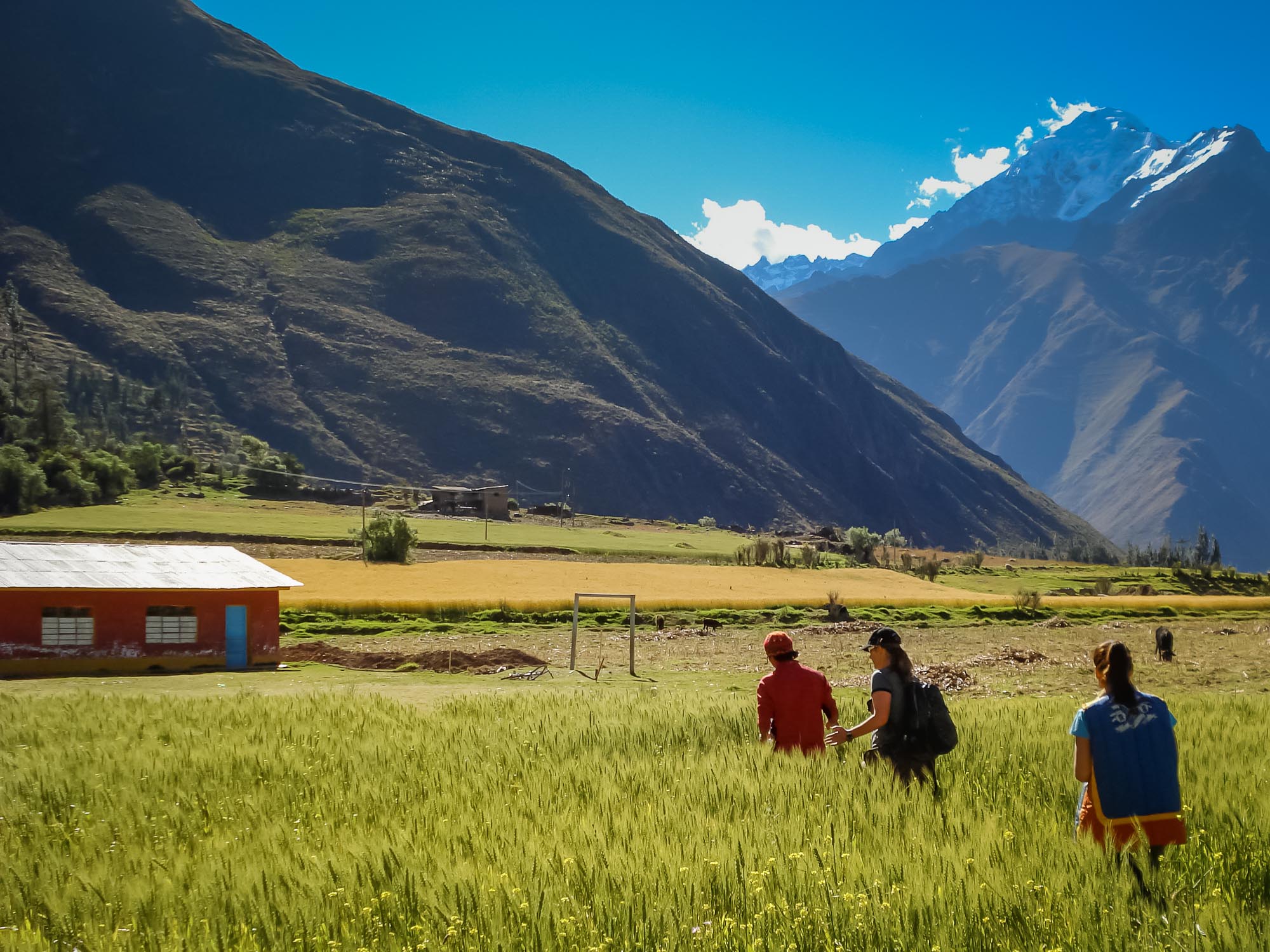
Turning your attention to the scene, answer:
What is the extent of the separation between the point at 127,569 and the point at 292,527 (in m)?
56.6

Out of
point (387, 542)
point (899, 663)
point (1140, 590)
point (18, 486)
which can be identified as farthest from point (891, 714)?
point (18, 486)

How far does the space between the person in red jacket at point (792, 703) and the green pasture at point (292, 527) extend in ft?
236

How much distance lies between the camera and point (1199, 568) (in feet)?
319

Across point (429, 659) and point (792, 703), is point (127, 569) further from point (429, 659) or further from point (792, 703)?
point (792, 703)

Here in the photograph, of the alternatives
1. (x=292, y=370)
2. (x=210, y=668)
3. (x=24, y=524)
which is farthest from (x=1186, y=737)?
(x=292, y=370)

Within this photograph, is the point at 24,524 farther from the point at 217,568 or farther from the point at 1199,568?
the point at 1199,568

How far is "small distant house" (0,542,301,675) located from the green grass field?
1644cm

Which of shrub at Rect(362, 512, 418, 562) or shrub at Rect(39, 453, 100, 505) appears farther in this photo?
shrub at Rect(39, 453, 100, 505)

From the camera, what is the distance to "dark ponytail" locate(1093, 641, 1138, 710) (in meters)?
5.61

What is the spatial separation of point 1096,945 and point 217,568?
28.2m

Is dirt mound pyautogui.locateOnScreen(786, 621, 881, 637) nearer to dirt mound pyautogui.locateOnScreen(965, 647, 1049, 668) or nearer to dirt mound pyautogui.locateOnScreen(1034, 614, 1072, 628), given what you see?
dirt mound pyautogui.locateOnScreen(965, 647, 1049, 668)

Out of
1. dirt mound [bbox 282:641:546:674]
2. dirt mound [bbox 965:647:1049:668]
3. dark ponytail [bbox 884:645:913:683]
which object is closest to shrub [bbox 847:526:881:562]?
dirt mound [bbox 965:647:1049:668]

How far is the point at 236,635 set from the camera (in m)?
27.5

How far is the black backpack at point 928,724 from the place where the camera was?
7320 mm
